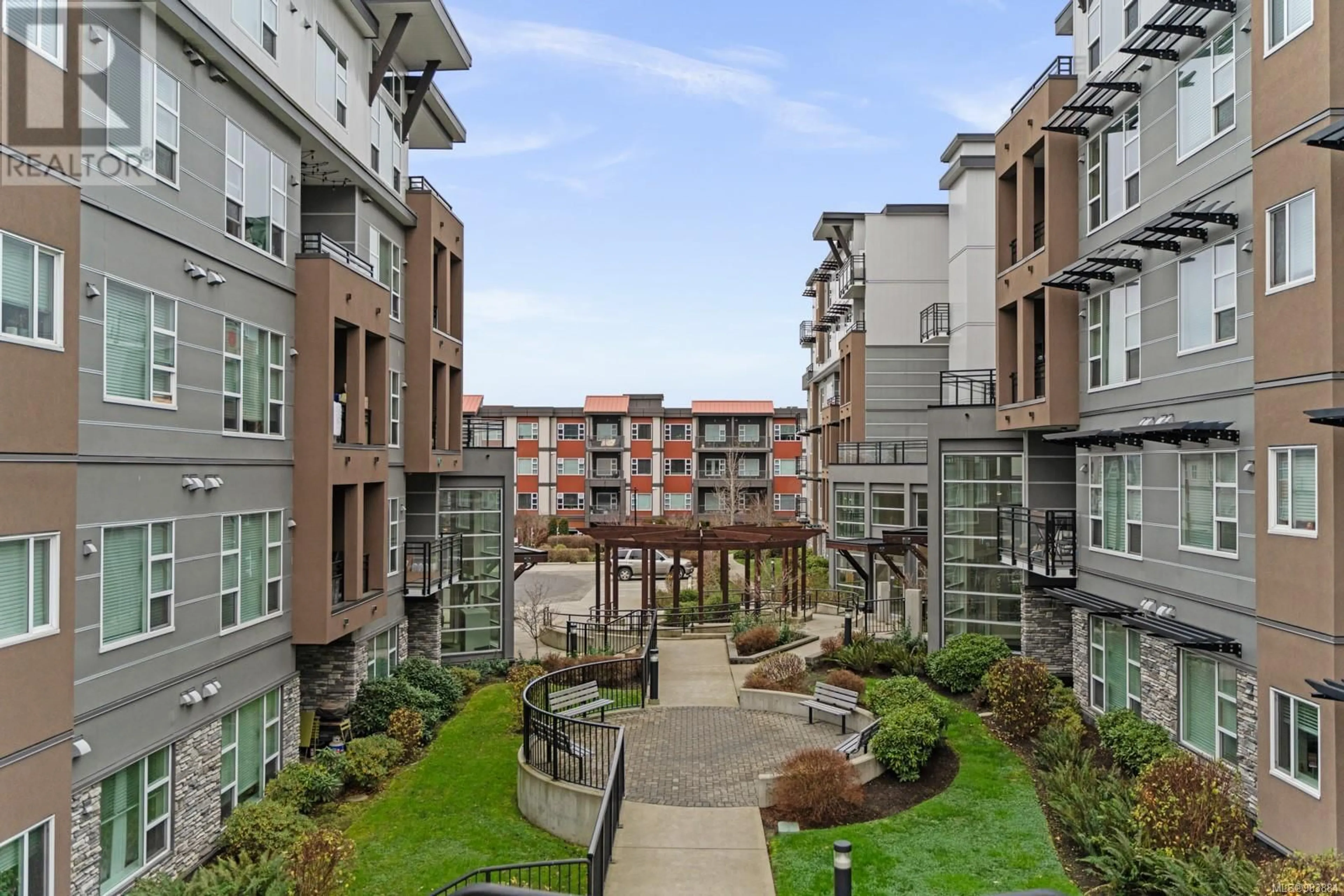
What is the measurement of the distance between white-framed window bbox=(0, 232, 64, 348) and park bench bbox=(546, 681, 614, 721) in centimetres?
1058

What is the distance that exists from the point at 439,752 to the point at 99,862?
7.32 metres

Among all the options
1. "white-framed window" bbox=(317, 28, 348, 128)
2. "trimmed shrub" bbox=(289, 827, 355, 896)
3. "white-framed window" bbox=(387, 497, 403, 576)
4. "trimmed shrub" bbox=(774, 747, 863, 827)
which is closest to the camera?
"trimmed shrub" bbox=(289, 827, 355, 896)

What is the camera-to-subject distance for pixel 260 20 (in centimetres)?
1422

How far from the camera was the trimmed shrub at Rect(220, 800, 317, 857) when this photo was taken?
12.5m

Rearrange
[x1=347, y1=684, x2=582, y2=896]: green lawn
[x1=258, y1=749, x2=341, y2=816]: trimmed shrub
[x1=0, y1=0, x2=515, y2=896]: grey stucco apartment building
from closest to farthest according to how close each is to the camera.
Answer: [x1=0, y1=0, x2=515, y2=896]: grey stucco apartment building
[x1=347, y1=684, x2=582, y2=896]: green lawn
[x1=258, y1=749, x2=341, y2=816]: trimmed shrub

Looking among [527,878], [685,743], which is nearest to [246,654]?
[527,878]

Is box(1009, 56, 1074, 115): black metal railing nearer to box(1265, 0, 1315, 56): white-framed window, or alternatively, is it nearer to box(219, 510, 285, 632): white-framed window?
box(1265, 0, 1315, 56): white-framed window

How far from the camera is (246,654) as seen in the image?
46.7ft

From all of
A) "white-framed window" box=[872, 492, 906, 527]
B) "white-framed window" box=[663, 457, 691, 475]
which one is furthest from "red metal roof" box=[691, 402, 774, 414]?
"white-framed window" box=[872, 492, 906, 527]

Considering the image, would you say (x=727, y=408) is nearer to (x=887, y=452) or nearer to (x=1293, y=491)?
(x=887, y=452)

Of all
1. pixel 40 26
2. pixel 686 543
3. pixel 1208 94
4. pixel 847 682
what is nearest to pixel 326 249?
pixel 40 26

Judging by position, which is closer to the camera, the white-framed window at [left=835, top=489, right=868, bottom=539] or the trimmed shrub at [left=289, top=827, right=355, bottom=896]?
the trimmed shrub at [left=289, top=827, right=355, bottom=896]

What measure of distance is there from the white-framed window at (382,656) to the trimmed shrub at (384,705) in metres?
0.45

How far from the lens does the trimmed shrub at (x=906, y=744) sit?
47.9 ft
